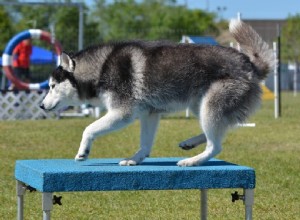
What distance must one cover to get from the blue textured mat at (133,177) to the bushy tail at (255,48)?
0.85 m

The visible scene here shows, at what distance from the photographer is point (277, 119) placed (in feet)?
65.1

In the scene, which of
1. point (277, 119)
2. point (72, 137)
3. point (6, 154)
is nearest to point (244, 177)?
point (6, 154)

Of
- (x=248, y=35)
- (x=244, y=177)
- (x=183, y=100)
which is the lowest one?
(x=244, y=177)

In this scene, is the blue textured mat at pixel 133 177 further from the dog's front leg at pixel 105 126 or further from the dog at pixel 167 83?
the dog at pixel 167 83

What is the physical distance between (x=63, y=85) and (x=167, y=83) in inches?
32.0

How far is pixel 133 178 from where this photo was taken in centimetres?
570

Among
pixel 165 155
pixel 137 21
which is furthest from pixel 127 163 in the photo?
pixel 137 21

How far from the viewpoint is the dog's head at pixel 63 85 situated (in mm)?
6449

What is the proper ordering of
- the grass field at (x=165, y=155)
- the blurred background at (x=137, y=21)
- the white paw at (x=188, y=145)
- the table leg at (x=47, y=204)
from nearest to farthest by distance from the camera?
the table leg at (x=47, y=204) → the white paw at (x=188, y=145) → the grass field at (x=165, y=155) → the blurred background at (x=137, y=21)

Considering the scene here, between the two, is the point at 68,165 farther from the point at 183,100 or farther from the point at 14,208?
the point at 14,208

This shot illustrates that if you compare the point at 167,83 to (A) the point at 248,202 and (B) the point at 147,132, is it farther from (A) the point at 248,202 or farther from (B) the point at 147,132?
(A) the point at 248,202

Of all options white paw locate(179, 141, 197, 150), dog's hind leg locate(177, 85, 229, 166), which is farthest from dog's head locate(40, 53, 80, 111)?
dog's hind leg locate(177, 85, 229, 166)

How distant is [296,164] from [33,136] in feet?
19.1

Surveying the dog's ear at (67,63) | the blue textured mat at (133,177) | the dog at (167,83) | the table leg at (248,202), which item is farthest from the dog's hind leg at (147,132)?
the table leg at (248,202)
